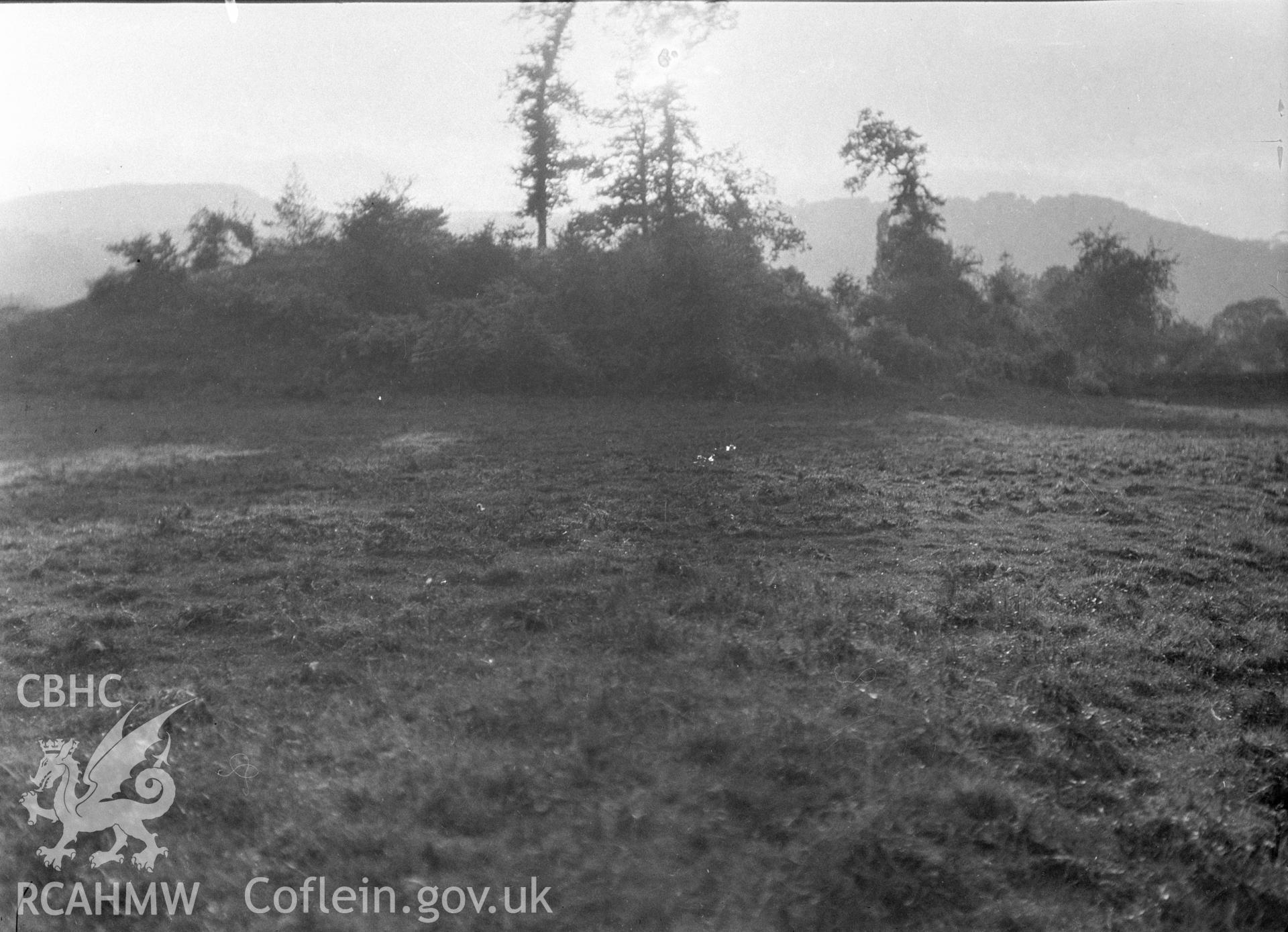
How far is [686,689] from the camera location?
466cm

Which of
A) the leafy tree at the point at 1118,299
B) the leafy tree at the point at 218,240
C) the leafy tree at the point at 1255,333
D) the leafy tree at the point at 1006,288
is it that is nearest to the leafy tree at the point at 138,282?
the leafy tree at the point at 218,240

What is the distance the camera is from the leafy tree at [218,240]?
2461 centimetres

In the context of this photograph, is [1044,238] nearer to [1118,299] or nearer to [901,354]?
[1118,299]

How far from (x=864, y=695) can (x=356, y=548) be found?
14.3 feet

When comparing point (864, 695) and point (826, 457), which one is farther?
point (826, 457)

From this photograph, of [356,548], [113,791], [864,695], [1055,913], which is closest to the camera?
[1055,913]

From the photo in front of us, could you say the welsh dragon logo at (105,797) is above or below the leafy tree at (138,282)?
below

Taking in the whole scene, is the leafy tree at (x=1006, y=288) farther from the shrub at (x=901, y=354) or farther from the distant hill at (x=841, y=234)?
the shrub at (x=901, y=354)

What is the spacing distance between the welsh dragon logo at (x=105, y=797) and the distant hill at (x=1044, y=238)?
29071mm

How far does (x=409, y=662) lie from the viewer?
17.0 ft

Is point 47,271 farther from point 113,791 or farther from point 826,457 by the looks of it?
point 113,791

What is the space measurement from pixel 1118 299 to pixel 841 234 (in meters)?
10.3

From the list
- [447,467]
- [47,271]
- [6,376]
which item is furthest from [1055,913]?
[47,271]

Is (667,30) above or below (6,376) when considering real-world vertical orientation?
above
